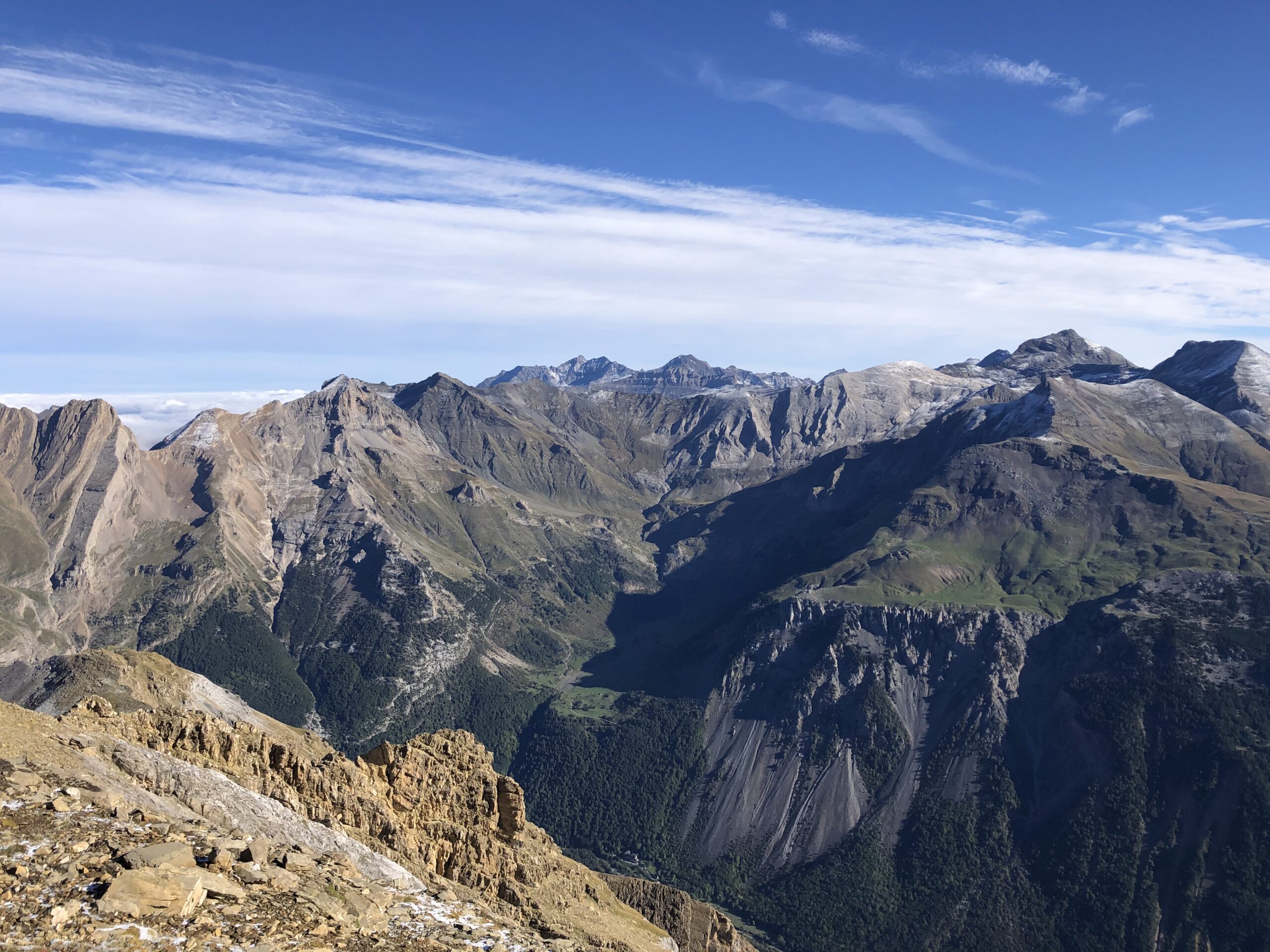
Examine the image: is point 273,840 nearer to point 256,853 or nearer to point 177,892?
point 256,853

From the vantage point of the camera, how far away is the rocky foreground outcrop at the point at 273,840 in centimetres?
4284

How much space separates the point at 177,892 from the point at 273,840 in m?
17.8

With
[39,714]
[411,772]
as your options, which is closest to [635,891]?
[411,772]

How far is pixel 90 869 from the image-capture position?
141 ft

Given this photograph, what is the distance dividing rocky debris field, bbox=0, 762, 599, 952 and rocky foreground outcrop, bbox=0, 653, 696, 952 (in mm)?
96

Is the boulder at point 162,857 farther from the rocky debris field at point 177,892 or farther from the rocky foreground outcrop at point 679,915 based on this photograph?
the rocky foreground outcrop at point 679,915

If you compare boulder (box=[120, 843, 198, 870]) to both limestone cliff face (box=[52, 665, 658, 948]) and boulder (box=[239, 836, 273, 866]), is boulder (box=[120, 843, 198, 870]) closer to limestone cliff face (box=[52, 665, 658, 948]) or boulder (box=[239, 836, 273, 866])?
boulder (box=[239, 836, 273, 866])

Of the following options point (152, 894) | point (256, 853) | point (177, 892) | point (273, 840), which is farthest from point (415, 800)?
point (152, 894)

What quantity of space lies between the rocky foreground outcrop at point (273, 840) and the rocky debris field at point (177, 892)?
0.32 ft

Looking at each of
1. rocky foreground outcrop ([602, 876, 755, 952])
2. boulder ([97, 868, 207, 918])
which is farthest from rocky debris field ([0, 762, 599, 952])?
rocky foreground outcrop ([602, 876, 755, 952])

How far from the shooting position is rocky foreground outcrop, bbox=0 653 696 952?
42844 millimetres

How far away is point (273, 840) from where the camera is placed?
5959 cm

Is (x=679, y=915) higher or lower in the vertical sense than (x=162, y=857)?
lower

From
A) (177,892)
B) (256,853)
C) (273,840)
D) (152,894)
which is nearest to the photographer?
(152,894)
